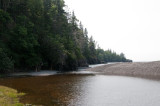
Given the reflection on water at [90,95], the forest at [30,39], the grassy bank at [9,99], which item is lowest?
the reflection on water at [90,95]

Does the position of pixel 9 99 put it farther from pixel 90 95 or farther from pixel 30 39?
pixel 30 39

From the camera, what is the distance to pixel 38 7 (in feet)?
220

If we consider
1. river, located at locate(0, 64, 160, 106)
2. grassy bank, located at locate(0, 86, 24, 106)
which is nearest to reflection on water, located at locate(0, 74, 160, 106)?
river, located at locate(0, 64, 160, 106)

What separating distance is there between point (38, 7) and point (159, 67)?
5622cm

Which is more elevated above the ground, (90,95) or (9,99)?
(9,99)

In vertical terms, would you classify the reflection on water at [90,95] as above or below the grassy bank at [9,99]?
below

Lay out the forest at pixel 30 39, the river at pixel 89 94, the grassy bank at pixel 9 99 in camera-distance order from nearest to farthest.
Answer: the grassy bank at pixel 9 99 < the river at pixel 89 94 < the forest at pixel 30 39

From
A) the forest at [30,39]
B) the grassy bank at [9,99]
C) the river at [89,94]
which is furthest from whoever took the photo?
the forest at [30,39]

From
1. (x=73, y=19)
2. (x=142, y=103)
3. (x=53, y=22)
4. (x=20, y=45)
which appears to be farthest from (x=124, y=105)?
(x=73, y=19)

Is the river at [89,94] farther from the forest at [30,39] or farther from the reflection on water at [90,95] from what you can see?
the forest at [30,39]

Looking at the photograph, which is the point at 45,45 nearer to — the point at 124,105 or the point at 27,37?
the point at 27,37

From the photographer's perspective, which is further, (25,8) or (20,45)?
(25,8)

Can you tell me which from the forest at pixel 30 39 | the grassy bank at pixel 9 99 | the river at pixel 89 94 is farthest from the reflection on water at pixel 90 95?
the forest at pixel 30 39

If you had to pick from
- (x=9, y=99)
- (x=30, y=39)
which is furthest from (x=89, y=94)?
(x=30, y=39)
